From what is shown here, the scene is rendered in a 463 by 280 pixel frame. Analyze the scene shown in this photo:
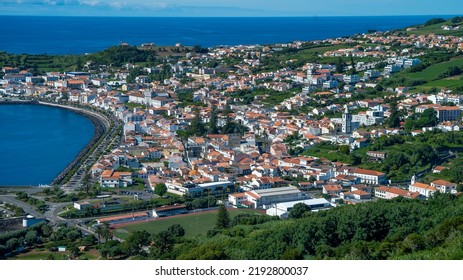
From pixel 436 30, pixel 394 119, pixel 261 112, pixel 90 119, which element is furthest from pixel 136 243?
pixel 436 30

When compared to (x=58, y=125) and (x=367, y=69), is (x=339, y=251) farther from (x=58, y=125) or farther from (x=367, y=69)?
(x=367, y=69)

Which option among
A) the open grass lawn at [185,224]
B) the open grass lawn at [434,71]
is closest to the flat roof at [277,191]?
the open grass lawn at [185,224]

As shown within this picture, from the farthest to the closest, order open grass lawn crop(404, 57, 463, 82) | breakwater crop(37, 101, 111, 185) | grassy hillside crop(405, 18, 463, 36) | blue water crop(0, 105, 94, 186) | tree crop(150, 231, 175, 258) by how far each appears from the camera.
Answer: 1. grassy hillside crop(405, 18, 463, 36)
2. open grass lawn crop(404, 57, 463, 82)
3. blue water crop(0, 105, 94, 186)
4. breakwater crop(37, 101, 111, 185)
5. tree crop(150, 231, 175, 258)

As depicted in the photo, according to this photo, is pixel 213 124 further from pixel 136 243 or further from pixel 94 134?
pixel 136 243

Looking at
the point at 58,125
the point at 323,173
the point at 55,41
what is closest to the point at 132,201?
the point at 323,173

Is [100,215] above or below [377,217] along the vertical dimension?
below

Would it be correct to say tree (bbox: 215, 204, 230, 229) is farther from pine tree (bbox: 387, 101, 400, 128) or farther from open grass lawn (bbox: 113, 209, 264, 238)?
pine tree (bbox: 387, 101, 400, 128)

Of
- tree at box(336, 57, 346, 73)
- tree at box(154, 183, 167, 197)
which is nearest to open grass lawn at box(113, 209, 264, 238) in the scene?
tree at box(154, 183, 167, 197)
